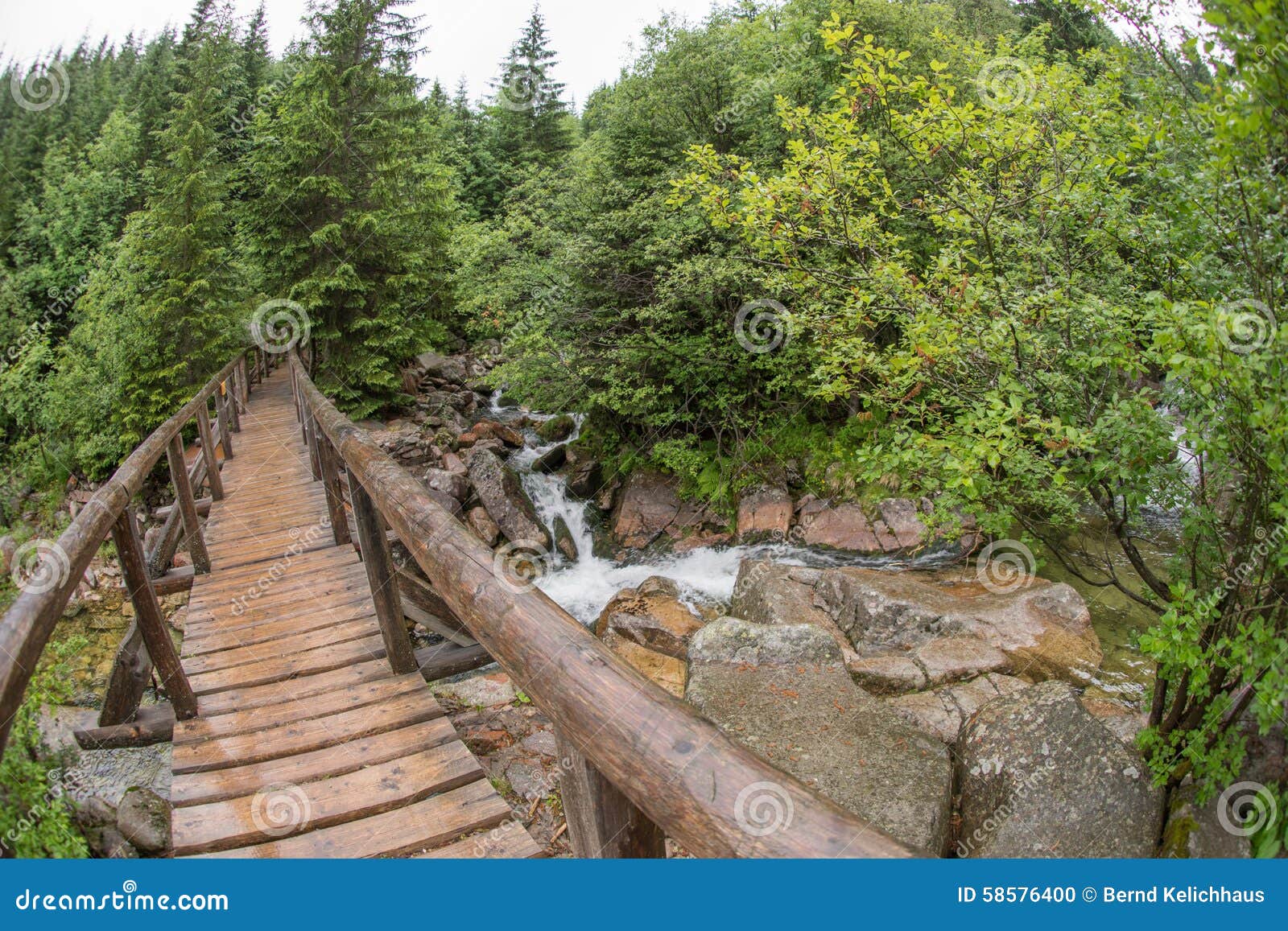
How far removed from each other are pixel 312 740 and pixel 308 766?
219mm

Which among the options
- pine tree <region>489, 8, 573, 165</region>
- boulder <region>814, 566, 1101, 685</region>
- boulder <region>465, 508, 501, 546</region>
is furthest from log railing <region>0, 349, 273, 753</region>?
pine tree <region>489, 8, 573, 165</region>

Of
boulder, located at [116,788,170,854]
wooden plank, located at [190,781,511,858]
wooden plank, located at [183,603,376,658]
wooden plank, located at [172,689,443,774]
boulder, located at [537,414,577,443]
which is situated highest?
boulder, located at [537,414,577,443]

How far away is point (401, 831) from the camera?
285 centimetres

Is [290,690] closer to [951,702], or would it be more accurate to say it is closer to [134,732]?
[134,732]

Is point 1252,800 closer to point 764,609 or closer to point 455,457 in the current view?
point 764,609

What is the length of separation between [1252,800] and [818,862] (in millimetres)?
3209

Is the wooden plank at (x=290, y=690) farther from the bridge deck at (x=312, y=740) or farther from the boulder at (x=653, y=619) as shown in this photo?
the boulder at (x=653, y=619)

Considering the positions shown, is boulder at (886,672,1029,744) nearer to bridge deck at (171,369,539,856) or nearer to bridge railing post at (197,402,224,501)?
bridge deck at (171,369,539,856)

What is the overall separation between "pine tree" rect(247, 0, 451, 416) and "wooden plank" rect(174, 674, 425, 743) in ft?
45.7

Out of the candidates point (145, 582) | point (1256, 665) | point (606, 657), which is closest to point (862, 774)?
point (1256, 665)

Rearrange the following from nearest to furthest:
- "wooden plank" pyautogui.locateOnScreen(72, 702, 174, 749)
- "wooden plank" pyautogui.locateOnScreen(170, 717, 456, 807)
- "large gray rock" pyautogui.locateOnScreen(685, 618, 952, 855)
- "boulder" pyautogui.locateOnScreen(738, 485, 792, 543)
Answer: "wooden plank" pyautogui.locateOnScreen(170, 717, 456, 807) → "wooden plank" pyautogui.locateOnScreen(72, 702, 174, 749) → "large gray rock" pyautogui.locateOnScreen(685, 618, 952, 855) → "boulder" pyautogui.locateOnScreen(738, 485, 792, 543)

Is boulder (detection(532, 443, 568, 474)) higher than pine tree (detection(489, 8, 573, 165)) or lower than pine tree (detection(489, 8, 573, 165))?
lower

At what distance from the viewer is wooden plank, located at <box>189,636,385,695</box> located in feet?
13.5

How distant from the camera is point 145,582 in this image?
3859 millimetres
